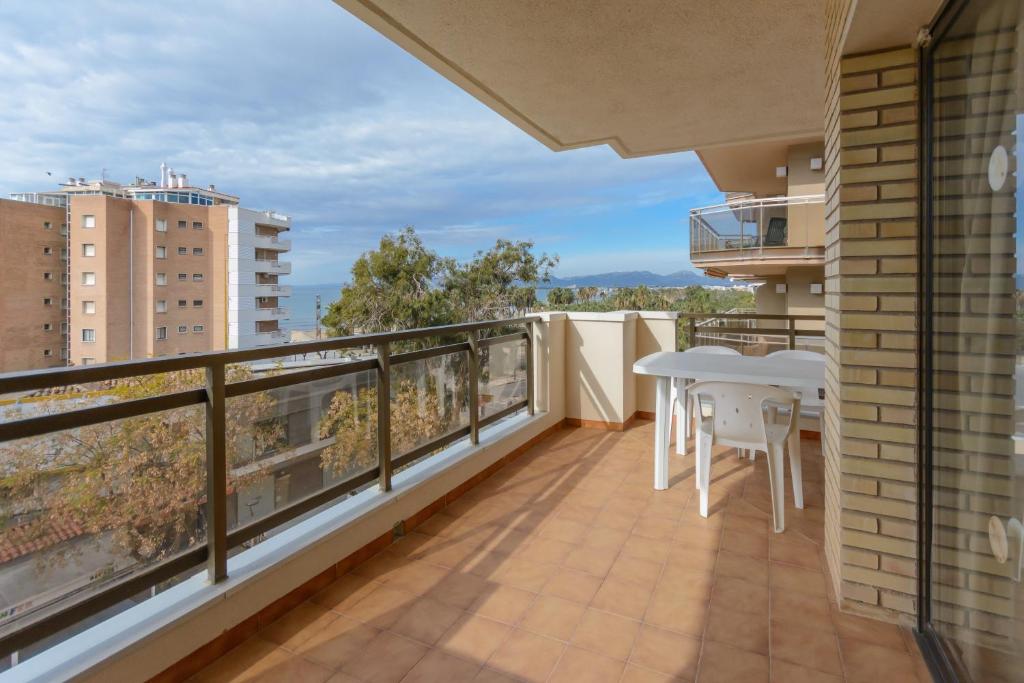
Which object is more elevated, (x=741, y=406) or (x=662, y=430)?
(x=741, y=406)

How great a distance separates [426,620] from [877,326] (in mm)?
2114

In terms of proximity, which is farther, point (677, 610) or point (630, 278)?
point (630, 278)

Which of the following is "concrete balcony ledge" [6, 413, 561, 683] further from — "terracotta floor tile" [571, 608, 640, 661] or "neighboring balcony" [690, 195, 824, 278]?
"neighboring balcony" [690, 195, 824, 278]

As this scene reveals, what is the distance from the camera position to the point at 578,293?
78.3ft

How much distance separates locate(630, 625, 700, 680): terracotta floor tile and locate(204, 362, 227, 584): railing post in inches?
61.7

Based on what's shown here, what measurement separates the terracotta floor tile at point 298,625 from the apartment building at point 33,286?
42234 mm

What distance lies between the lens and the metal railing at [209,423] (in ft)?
4.77

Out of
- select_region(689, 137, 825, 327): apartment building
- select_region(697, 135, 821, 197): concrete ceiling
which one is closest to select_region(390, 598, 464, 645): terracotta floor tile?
select_region(697, 135, 821, 197): concrete ceiling

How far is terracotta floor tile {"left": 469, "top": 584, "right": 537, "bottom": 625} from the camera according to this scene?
6.97ft

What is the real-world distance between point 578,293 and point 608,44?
21200 mm

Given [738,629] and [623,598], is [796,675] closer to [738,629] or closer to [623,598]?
[738,629]

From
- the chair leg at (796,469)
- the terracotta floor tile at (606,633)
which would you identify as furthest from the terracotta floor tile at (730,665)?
the chair leg at (796,469)

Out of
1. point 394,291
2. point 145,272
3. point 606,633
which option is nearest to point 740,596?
point 606,633

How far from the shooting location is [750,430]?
2969 millimetres
